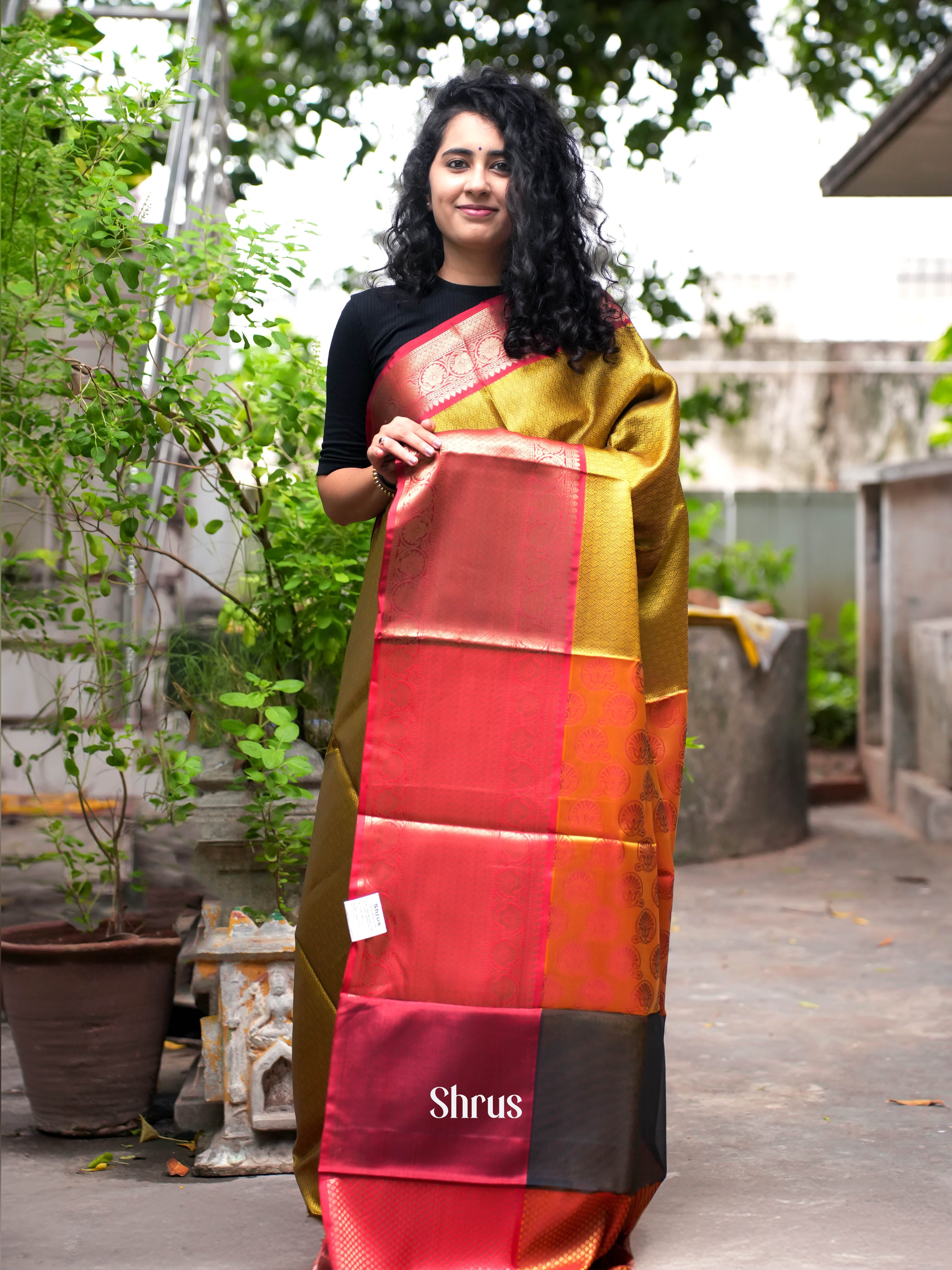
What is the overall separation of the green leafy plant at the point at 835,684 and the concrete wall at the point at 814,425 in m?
1.42

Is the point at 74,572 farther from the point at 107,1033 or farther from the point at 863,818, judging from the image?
the point at 863,818

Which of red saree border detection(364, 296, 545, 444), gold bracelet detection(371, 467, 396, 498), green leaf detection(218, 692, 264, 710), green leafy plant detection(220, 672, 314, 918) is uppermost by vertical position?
red saree border detection(364, 296, 545, 444)

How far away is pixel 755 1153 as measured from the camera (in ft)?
7.85

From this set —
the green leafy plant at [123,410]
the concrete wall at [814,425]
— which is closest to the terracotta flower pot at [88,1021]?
the green leafy plant at [123,410]

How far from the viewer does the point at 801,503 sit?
894 cm

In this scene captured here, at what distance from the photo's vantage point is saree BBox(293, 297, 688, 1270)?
6.02 feet

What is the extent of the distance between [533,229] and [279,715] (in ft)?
3.15

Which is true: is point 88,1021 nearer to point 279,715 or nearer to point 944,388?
point 279,715

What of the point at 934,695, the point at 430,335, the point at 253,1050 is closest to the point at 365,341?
the point at 430,335

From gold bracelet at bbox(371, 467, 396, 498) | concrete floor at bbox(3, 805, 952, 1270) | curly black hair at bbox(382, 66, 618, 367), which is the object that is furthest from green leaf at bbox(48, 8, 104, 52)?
concrete floor at bbox(3, 805, 952, 1270)

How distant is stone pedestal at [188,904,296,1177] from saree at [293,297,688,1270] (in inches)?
15.7

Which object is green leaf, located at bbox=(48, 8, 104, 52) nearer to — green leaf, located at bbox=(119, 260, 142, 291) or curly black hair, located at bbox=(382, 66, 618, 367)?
green leaf, located at bbox=(119, 260, 142, 291)

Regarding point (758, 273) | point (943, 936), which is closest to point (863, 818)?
point (943, 936)

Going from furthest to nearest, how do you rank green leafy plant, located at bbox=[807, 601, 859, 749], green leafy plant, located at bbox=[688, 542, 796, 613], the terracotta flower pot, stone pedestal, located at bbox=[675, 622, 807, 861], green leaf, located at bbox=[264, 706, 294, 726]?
green leafy plant, located at bbox=[688, 542, 796, 613] < green leafy plant, located at bbox=[807, 601, 859, 749] < stone pedestal, located at bbox=[675, 622, 807, 861] < the terracotta flower pot < green leaf, located at bbox=[264, 706, 294, 726]
